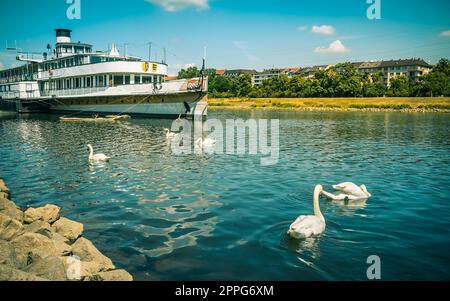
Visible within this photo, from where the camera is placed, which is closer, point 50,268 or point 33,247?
point 50,268

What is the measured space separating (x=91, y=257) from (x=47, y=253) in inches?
32.5

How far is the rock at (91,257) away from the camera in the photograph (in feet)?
20.2

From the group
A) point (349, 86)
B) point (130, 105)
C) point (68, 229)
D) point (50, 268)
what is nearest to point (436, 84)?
point (349, 86)

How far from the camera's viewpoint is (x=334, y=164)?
56.2 feet

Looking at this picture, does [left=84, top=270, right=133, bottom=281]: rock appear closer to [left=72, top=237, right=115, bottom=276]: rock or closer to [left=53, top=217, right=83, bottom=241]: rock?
[left=72, top=237, right=115, bottom=276]: rock

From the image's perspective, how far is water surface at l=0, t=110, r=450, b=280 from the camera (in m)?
7.09

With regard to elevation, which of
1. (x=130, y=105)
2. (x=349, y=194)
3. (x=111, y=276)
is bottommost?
(x=111, y=276)

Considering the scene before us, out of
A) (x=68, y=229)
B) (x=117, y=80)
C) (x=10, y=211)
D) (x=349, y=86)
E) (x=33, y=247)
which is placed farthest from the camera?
(x=349, y=86)

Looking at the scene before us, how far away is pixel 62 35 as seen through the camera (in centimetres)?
5734

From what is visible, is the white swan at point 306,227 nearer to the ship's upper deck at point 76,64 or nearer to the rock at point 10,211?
the rock at point 10,211

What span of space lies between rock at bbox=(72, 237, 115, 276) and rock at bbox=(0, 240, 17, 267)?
1.09m

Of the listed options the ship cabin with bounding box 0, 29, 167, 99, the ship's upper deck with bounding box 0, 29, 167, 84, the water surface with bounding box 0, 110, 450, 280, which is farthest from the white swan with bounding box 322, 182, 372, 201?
the ship's upper deck with bounding box 0, 29, 167, 84

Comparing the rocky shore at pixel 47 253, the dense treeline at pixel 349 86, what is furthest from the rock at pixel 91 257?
the dense treeline at pixel 349 86

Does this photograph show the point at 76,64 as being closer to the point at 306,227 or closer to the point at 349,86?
the point at 306,227
